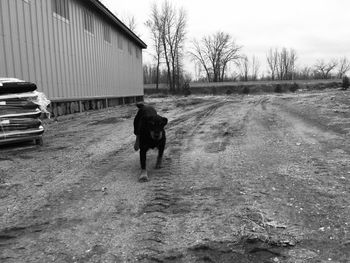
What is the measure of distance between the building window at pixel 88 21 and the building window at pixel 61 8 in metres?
2.35

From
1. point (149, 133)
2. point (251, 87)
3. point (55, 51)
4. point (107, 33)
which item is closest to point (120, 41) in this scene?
point (107, 33)

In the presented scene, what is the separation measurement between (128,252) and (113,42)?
2265 centimetres

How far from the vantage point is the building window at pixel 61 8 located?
583 inches

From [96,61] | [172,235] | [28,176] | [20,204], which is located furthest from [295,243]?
[96,61]

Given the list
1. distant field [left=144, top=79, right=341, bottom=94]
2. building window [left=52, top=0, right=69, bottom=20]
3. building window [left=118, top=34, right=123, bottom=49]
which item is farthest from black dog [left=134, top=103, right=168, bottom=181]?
distant field [left=144, top=79, right=341, bottom=94]

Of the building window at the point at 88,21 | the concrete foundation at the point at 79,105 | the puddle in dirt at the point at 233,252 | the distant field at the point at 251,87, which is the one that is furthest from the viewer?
the distant field at the point at 251,87

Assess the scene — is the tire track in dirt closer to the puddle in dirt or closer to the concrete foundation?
the puddle in dirt

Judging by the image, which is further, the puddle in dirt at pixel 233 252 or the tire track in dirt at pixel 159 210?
the tire track in dirt at pixel 159 210

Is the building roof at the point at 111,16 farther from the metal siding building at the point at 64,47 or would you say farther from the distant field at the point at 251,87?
the distant field at the point at 251,87

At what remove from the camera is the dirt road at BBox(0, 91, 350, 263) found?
126 inches

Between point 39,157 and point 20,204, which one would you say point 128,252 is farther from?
point 39,157

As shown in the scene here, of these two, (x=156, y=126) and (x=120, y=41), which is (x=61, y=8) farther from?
(x=156, y=126)

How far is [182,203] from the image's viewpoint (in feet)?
14.2

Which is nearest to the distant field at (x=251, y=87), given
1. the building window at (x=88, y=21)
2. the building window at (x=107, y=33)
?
the building window at (x=107, y=33)
